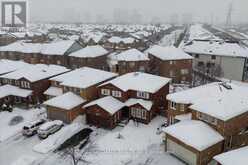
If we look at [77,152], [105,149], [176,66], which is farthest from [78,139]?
[176,66]

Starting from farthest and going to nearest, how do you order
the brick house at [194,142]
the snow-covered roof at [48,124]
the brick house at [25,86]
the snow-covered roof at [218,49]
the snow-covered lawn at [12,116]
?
1. the snow-covered roof at [218,49]
2. the brick house at [25,86]
3. the snow-covered lawn at [12,116]
4. the snow-covered roof at [48,124]
5. the brick house at [194,142]

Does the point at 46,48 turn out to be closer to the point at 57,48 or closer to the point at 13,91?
the point at 57,48

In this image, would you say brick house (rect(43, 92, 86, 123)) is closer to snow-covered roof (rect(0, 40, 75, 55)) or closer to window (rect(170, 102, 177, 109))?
window (rect(170, 102, 177, 109))

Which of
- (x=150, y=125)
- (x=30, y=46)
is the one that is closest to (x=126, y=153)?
(x=150, y=125)

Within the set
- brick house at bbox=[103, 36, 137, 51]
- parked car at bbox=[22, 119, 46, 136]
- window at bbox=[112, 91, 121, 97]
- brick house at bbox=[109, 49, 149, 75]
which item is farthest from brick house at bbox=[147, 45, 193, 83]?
brick house at bbox=[103, 36, 137, 51]

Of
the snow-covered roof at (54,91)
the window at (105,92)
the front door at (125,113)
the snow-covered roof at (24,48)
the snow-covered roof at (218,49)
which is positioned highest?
the snow-covered roof at (218,49)

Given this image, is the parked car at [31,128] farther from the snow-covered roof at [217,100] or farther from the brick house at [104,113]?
the snow-covered roof at [217,100]

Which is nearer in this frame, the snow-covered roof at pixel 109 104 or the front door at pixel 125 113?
the snow-covered roof at pixel 109 104

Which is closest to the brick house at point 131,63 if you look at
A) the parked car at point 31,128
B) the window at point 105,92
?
the window at point 105,92
